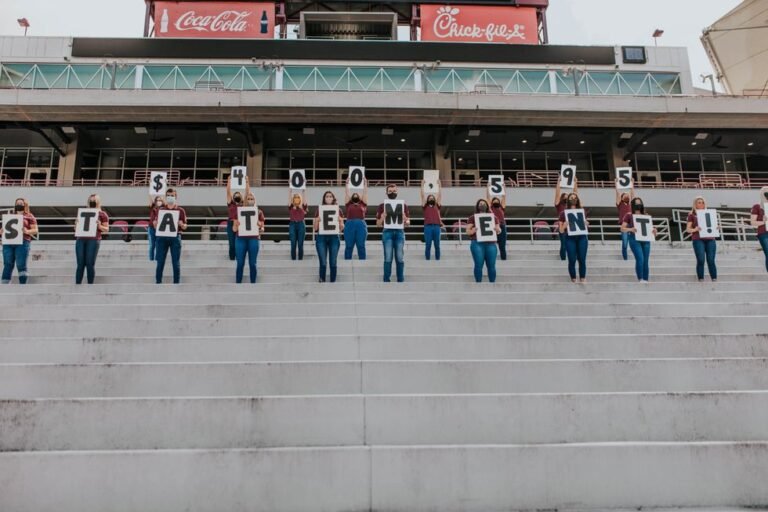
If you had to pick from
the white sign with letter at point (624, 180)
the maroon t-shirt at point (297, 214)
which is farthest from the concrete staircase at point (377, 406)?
the white sign with letter at point (624, 180)

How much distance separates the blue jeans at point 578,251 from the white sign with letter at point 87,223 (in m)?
8.12

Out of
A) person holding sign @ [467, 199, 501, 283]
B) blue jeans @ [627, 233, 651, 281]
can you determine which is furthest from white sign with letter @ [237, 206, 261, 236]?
blue jeans @ [627, 233, 651, 281]

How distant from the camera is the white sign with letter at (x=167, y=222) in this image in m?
8.48

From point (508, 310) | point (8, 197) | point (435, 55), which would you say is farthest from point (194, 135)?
point (508, 310)

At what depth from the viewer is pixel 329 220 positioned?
8.56m

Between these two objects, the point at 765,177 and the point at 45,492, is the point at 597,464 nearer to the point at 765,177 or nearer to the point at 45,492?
the point at 45,492

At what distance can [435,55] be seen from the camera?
29.3 m

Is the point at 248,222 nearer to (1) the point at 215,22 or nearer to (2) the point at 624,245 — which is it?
(2) the point at 624,245

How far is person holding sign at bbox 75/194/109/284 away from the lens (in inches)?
326

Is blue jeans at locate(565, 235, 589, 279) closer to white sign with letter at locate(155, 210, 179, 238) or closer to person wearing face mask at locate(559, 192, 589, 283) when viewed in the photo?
person wearing face mask at locate(559, 192, 589, 283)

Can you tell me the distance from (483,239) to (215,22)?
29052 mm

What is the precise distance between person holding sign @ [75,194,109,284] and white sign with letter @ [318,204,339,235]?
3689 millimetres

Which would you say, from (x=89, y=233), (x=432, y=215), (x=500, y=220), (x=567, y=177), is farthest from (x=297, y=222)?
(x=567, y=177)

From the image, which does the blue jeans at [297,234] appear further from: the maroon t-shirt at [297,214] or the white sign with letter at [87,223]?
the white sign with letter at [87,223]
